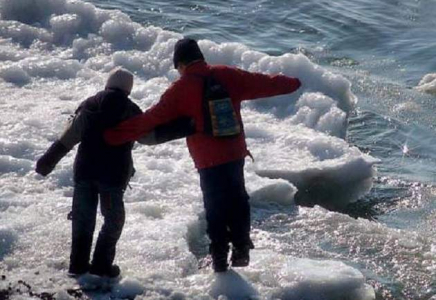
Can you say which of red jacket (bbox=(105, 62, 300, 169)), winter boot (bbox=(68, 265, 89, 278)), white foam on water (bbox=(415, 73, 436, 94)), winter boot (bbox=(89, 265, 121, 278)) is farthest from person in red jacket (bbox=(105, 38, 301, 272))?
white foam on water (bbox=(415, 73, 436, 94))

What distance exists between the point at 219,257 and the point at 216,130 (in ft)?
3.51

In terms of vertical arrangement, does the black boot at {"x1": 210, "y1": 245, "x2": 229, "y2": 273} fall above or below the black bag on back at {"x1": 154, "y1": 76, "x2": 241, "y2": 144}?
below

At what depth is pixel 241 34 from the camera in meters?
16.4

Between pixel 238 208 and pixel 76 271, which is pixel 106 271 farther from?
pixel 238 208

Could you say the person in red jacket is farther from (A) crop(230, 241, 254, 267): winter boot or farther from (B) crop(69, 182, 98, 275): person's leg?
(B) crop(69, 182, 98, 275): person's leg

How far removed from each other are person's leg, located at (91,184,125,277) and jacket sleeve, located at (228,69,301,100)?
120cm

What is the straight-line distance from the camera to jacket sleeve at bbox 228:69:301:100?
23.4 ft

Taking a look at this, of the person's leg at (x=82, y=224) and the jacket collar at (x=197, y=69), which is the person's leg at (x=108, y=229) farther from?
the jacket collar at (x=197, y=69)

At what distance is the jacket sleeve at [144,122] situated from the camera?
271 inches

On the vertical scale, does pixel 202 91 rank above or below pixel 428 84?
above

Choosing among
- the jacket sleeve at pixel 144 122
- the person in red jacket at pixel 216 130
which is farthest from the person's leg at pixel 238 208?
the jacket sleeve at pixel 144 122

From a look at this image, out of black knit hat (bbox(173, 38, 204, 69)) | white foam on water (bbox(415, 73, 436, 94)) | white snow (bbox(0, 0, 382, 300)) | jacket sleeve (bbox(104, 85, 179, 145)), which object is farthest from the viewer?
white foam on water (bbox(415, 73, 436, 94))

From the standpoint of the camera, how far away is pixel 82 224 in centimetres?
710

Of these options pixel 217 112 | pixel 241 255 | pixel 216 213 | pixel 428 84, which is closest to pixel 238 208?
pixel 216 213
